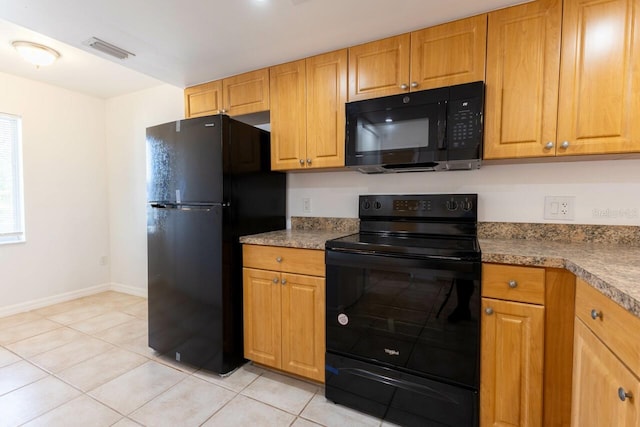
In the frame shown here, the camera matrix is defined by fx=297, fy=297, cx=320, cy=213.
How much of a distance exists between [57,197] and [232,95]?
8.31 ft

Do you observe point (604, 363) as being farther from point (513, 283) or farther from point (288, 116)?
point (288, 116)

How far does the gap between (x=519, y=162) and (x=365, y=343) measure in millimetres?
1339

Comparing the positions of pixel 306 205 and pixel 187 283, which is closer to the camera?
pixel 187 283

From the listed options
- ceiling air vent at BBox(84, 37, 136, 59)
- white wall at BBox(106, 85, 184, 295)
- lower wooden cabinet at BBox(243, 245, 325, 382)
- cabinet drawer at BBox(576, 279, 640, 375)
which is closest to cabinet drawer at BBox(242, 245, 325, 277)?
lower wooden cabinet at BBox(243, 245, 325, 382)

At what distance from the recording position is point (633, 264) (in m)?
1.09

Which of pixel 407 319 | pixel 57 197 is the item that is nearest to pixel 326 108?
pixel 407 319

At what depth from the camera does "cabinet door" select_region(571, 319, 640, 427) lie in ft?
2.55

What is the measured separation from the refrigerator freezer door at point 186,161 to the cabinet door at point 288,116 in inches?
16.7

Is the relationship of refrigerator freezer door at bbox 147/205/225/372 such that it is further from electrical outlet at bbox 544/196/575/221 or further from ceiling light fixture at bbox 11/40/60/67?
electrical outlet at bbox 544/196/575/221

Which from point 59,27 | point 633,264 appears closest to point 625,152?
point 633,264

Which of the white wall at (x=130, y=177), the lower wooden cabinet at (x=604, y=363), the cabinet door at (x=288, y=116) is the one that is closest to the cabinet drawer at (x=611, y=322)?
the lower wooden cabinet at (x=604, y=363)

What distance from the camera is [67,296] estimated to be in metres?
3.37

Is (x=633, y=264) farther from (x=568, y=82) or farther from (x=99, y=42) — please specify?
(x=99, y=42)

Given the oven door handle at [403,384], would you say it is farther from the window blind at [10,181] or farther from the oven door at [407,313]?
the window blind at [10,181]
